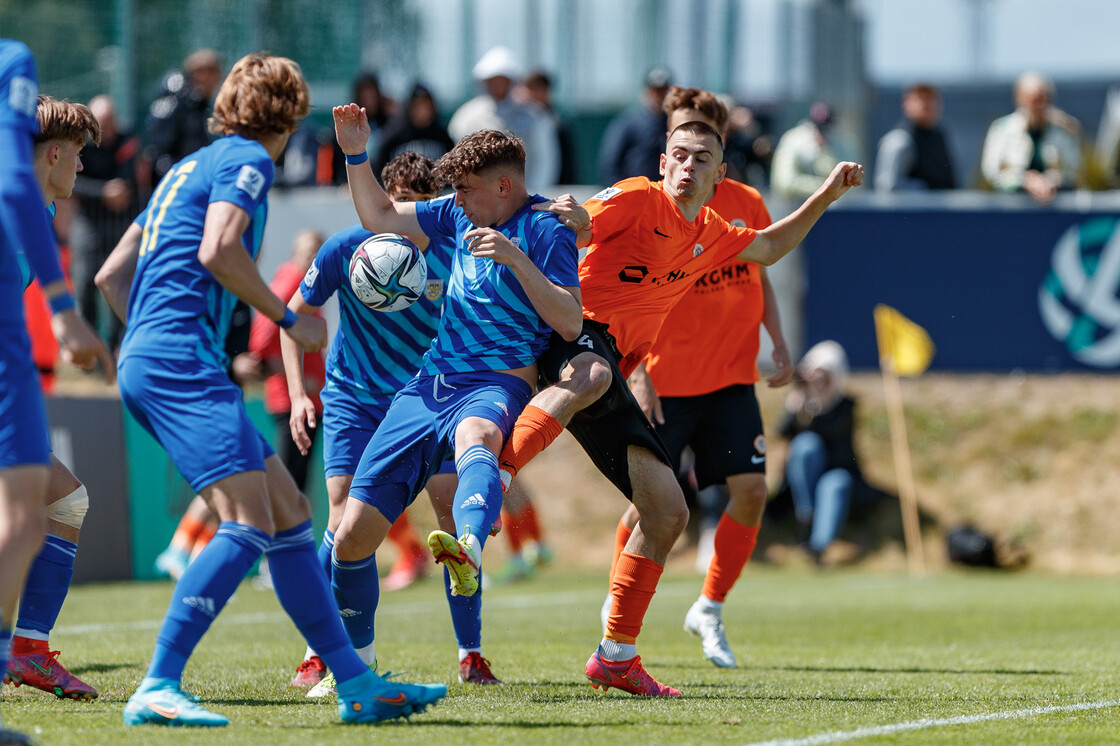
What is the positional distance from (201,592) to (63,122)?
2087 mm

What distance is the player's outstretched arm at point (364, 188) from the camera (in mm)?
6285

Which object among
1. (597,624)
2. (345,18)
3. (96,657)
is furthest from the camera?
(345,18)

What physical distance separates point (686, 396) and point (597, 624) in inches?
112

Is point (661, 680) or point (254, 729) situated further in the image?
point (661, 680)

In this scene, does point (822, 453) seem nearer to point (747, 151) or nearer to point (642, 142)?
point (747, 151)

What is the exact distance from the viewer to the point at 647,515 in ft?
21.3

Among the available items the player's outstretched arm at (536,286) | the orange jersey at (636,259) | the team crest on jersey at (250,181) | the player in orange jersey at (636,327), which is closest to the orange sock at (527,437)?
the player in orange jersey at (636,327)

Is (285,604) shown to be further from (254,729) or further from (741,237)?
(741,237)

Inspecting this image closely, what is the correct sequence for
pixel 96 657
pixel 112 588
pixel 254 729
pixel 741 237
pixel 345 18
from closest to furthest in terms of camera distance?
1. pixel 254 729
2. pixel 741 237
3. pixel 96 657
4. pixel 112 588
5. pixel 345 18

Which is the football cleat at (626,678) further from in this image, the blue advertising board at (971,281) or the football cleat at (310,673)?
the blue advertising board at (971,281)

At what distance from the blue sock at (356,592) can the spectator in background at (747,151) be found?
9.94m

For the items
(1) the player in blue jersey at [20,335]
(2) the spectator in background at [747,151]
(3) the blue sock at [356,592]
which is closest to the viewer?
(1) the player in blue jersey at [20,335]

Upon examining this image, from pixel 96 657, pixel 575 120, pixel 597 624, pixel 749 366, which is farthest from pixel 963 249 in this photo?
pixel 96 657

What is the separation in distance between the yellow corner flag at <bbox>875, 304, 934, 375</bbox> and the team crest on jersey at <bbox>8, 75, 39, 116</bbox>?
508 inches
